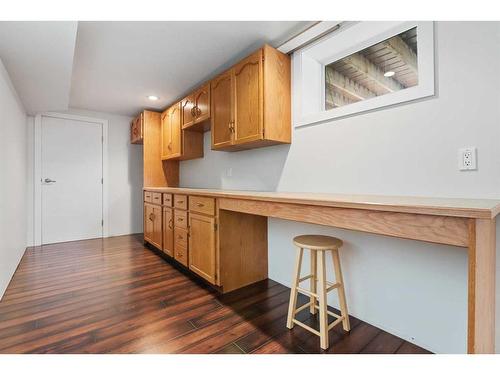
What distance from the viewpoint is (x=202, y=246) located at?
7.48 ft

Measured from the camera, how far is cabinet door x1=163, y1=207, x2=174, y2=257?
9.29 ft

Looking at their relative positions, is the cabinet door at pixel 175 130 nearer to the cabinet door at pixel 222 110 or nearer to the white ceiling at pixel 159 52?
the white ceiling at pixel 159 52

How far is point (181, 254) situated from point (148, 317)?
91 cm

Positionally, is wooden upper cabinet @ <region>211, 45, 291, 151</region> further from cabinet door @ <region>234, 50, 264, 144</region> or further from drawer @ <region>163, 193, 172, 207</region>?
drawer @ <region>163, 193, 172, 207</region>

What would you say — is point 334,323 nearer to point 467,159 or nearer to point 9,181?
point 467,159

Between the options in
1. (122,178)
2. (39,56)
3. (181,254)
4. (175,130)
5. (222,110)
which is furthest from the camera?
(122,178)

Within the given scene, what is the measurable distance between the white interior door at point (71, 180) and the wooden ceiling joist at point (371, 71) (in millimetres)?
3953

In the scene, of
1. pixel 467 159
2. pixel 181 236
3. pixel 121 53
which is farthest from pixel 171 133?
pixel 467 159

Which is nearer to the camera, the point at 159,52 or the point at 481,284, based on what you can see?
the point at 481,284

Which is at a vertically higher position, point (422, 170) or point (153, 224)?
point (422, 170)

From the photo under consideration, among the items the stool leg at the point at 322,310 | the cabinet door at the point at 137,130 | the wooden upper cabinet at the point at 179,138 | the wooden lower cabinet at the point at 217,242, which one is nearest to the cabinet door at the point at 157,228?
the wooden lower cabinet at the point at 217,242

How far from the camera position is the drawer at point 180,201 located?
101 inches

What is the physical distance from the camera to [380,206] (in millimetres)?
1051
